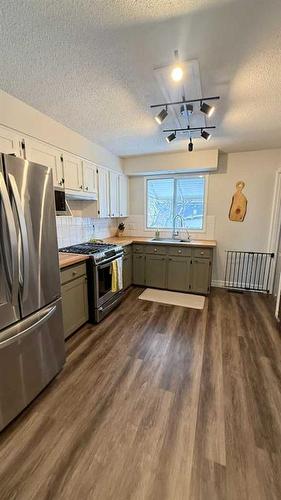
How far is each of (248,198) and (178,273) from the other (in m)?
1.84

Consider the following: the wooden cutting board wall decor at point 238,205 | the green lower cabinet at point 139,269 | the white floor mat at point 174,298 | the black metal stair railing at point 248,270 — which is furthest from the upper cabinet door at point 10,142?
the black metal stair railing at point 248,270

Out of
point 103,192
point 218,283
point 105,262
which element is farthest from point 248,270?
point 103,192

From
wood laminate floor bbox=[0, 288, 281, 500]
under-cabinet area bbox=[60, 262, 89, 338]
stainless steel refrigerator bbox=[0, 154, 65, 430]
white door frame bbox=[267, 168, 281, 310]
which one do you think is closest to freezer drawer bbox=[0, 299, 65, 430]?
stainless steel refrigerator bbox=[0, 154, 65, 430]

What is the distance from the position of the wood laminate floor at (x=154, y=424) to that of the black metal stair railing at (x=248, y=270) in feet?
5.26

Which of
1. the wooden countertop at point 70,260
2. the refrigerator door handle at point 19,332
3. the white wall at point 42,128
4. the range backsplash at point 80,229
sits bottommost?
the refrigerator door handle at point 19,332

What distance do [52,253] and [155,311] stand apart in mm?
1922

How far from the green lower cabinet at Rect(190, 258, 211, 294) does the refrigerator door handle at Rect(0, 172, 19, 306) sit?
2869mm

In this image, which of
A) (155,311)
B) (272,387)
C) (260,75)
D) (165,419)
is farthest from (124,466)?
(260,75)

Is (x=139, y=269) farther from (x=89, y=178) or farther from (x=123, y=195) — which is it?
(x=89, y=178)

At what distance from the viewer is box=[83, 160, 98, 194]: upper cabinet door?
10.0 ft

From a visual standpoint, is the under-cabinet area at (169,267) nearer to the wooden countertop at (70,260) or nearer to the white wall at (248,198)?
the white wall at (248,198)

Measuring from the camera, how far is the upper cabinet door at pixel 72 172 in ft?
8.77

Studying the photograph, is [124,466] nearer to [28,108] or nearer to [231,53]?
[231,53]

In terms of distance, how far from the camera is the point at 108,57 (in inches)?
57.7
